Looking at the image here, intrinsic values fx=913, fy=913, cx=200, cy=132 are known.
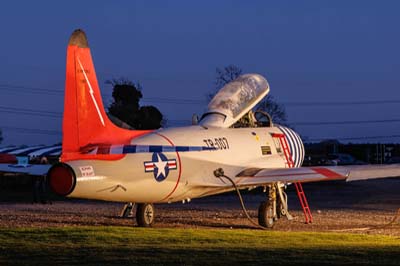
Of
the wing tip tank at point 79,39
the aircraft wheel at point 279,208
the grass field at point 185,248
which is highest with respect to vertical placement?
the wing tip tank at point 79,39

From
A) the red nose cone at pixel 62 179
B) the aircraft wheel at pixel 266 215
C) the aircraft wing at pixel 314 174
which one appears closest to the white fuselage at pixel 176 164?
the red nose cone at pixel 62 179

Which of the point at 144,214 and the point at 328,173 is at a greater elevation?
the point at 328,173

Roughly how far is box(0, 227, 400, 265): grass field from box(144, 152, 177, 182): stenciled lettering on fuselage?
57.0 inches

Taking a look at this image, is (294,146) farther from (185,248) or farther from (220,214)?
(185,248)

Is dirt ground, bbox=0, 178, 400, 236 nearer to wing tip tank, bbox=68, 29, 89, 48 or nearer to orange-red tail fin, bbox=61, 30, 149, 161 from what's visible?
orange-red tail fin, bbox=61, 30, 149, 161

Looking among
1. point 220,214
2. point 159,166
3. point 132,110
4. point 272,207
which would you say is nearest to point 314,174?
point 272,207

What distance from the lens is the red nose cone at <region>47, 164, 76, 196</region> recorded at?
19703mm

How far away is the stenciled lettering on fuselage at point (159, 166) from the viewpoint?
71.9 ft

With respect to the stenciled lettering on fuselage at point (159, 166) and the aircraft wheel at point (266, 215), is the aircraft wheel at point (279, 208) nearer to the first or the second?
the aircraft wheel at point (266, 215)

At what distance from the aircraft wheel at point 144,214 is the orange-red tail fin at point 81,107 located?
397 cm

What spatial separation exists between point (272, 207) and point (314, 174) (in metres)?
1.83

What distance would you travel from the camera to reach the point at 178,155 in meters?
22.9

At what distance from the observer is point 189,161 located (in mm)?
23391

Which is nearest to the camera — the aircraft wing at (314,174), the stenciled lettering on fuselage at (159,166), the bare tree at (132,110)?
the stenciled lettering on fuselage at (159,166)
